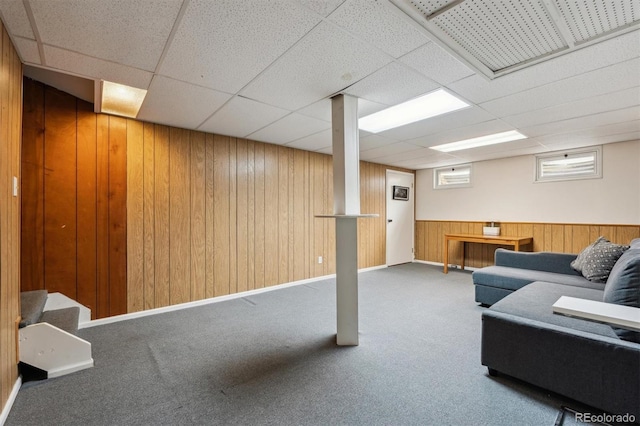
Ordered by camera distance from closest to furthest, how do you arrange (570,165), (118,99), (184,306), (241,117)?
(118,99) < (241,117) < (184,306) < (570,165)

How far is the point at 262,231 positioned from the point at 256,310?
116cm

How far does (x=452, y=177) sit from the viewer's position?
19.7ft

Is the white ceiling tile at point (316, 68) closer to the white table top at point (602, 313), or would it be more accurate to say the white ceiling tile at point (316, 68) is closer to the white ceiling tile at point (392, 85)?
the white ceiling tile at point (392, 85)

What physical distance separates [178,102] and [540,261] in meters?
4.45

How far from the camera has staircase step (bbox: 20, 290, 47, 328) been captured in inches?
77.5

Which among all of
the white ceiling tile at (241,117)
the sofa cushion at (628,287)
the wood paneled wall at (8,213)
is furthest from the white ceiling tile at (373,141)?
the wood paneled wall at (8,213)

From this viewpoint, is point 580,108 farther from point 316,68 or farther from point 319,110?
point 316,68

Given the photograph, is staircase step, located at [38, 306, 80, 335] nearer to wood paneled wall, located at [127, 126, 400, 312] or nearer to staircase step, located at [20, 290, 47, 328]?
staircase step, located at [20, 290, 47, 328]

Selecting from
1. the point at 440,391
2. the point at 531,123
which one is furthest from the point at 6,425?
the point at 531,123

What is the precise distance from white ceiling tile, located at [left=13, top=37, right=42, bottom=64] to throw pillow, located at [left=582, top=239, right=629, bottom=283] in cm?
497

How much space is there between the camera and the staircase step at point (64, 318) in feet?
7.39

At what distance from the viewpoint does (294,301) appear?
3678mm

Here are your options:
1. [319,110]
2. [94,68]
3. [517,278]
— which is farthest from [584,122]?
[94,68]

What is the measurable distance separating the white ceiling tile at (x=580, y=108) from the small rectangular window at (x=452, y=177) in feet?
8.47
